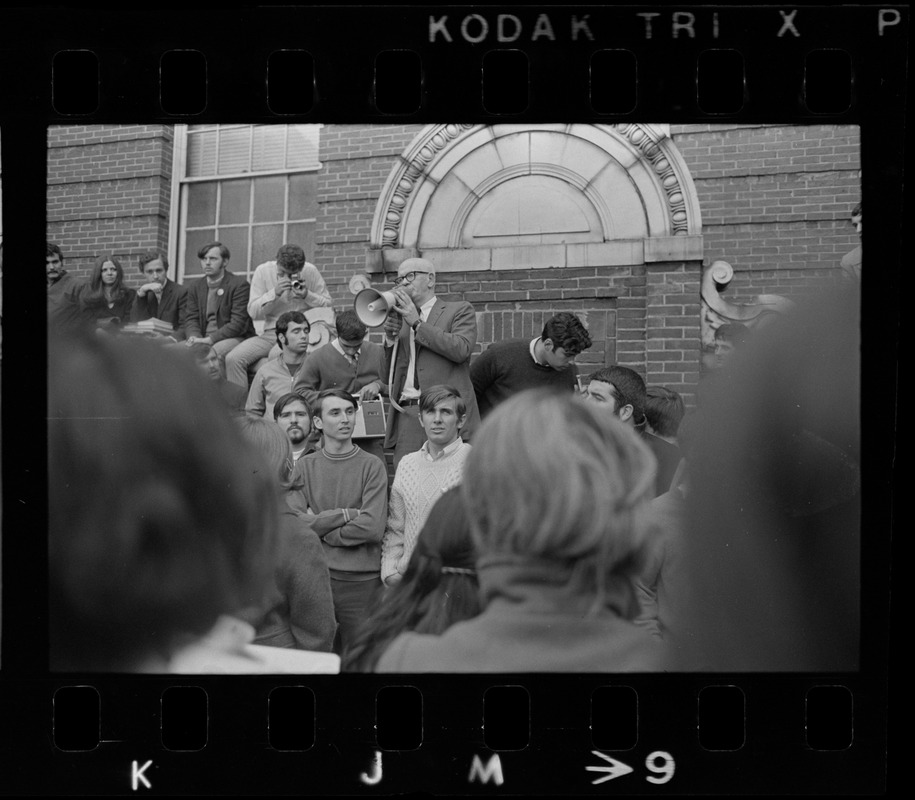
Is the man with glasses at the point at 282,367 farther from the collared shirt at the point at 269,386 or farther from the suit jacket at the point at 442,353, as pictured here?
the suit jacket at the point at 442,353

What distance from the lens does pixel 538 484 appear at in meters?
5.34

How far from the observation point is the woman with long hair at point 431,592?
5.33 metres

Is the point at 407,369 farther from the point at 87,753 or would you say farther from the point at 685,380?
the point at 87,753

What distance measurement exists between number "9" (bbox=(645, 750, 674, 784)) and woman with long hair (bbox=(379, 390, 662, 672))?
A: 0.43m

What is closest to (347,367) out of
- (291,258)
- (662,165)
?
(291,258)

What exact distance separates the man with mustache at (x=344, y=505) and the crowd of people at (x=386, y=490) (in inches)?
0.4

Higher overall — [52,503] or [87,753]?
[52,503]

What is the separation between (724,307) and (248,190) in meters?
2.27

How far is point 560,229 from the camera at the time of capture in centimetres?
551

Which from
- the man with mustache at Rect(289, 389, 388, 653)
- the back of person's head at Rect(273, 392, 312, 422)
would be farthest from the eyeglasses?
the back of person's head at Rect(273, 392, 312, 422)

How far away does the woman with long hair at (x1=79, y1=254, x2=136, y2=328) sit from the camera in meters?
5.49
